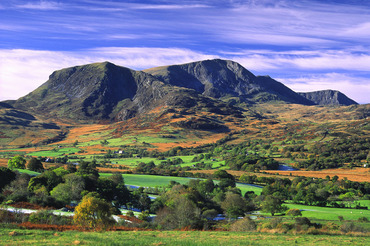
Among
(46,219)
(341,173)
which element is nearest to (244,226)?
(46,219)

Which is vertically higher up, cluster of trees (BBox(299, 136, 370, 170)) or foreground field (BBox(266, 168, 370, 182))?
cluster of trees (BBox(299, 136, 370, 170))

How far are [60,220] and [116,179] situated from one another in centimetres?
5955

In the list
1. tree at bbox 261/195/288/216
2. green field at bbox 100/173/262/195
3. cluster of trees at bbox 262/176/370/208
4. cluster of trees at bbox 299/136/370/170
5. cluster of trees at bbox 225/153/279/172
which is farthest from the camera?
cluster of trees at bbox 299/136/370/170

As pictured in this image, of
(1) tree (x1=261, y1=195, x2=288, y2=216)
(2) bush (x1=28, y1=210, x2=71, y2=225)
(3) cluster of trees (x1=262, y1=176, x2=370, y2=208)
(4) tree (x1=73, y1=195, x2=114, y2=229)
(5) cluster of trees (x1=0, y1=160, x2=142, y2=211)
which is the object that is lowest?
(3) cluster of trees (x1=262, y1=176, x2=370, y2=208)

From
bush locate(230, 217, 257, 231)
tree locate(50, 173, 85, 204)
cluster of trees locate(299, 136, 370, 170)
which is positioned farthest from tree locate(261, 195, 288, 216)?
cluster of trees locate(299, 136, 370, 170)

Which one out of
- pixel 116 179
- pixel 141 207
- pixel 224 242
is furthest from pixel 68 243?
pixel 116 179

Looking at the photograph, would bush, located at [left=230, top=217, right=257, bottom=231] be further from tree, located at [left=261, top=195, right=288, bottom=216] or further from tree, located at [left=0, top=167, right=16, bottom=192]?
tree, located at [left=0, top=167, right=16, bottom=192]

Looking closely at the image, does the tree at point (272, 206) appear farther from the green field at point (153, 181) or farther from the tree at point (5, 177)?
the tree at point (5, 177)

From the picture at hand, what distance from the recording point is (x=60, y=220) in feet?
141

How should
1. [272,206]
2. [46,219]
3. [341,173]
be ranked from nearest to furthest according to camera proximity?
[46,219], [272,206], [341,173]

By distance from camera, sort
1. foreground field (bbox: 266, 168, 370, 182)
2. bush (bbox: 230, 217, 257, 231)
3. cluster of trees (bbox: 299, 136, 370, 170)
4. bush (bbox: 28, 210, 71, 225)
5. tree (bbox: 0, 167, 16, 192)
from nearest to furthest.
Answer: bush (bbox: 28, 210, 71, 225)
bush (bbox: 230, 217, 257, 231)
tree (bbox: 0, 167, 16, 192)
foreground field (bbox: 266, 168, 370, 182)
cluster of trees (bbox: 299, 136, 370, 170)

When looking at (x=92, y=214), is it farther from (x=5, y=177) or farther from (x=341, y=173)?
(x=341, y=173)

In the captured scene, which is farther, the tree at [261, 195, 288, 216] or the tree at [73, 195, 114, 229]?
the tree at [261, 195, 288, 216]

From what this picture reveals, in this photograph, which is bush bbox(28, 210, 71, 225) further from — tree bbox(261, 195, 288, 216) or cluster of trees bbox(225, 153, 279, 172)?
cluster of trees bbox(225, 153, 279, 172)
